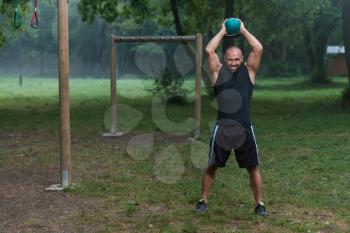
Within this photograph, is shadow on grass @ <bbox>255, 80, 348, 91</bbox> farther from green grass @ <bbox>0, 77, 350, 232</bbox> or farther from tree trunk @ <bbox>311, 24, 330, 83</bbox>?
green grass @ <bbox>0, 77, 350, 232</bbox>

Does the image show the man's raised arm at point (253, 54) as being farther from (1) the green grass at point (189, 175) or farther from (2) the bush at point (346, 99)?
(2) the bush at point (346, 99)

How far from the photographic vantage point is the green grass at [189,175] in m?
5.54

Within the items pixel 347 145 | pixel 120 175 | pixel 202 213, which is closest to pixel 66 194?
pixel 120 175

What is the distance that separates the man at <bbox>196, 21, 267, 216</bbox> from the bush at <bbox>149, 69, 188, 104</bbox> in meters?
13.7

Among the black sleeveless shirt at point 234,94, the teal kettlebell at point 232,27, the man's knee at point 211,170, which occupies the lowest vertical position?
the man's knee at point 211,170

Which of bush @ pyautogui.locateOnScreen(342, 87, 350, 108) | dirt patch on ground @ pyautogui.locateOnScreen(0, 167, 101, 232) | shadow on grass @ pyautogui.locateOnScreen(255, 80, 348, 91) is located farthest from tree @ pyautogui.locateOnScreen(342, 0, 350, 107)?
shadow on grass @ pyautogui.locateOnScreen(255, 80, 348, 91)

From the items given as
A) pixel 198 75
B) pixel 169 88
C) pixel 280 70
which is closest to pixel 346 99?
pixel 169 88

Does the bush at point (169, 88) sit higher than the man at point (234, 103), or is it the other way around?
the man at point (234, 103)

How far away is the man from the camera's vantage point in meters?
5.57

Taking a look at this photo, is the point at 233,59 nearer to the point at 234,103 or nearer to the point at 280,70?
the point at 234,103

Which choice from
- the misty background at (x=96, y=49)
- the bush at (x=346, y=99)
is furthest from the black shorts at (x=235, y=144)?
the misty background at (x=96, y=49)

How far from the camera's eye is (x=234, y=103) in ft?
18.3

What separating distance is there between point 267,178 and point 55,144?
470 cm

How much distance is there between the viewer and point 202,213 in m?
5.77
